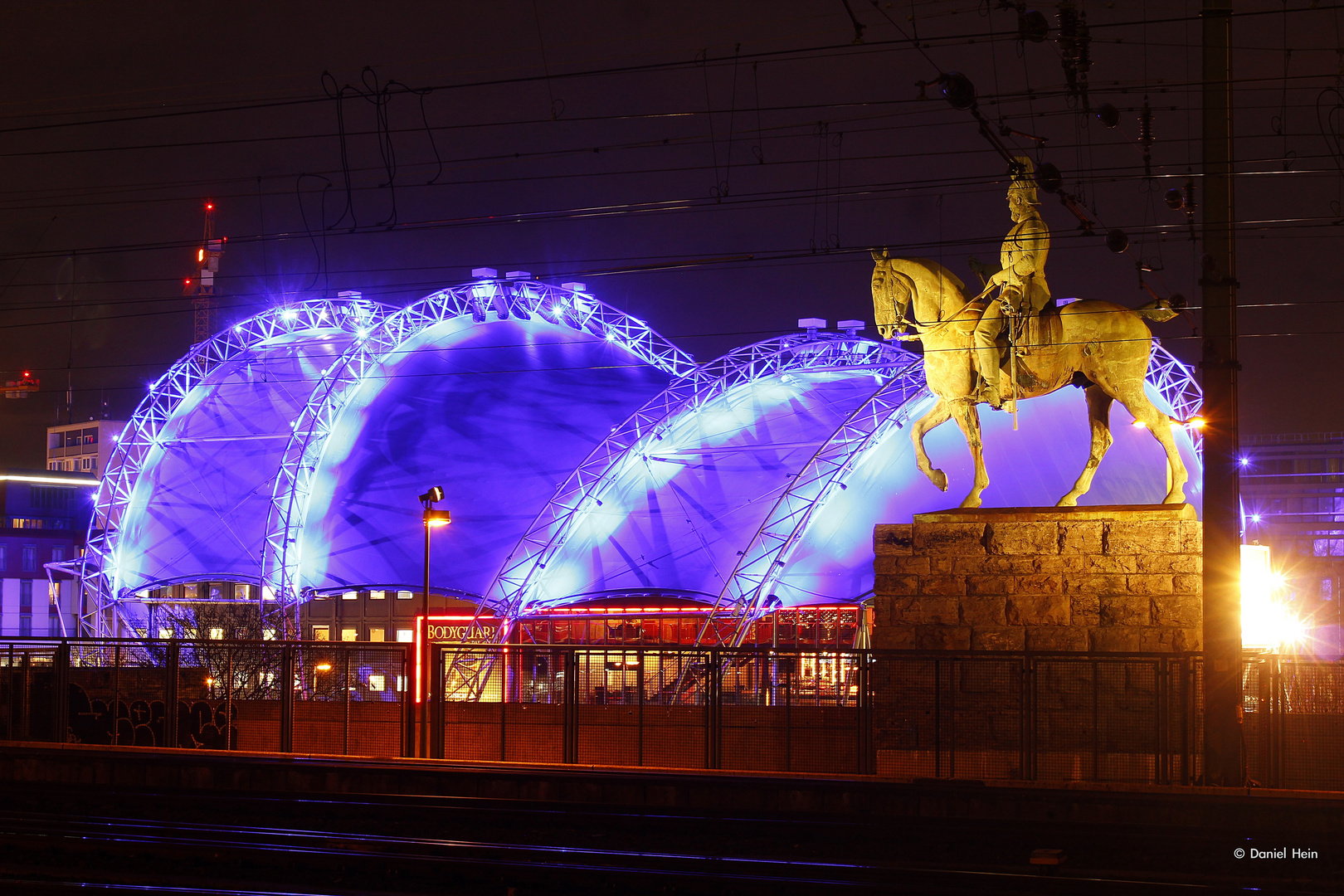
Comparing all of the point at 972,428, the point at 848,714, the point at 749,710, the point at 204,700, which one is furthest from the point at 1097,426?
the point at 204,700

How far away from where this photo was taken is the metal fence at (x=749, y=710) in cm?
2056

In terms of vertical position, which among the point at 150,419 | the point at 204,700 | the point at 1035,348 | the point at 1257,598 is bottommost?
the point at 204,700

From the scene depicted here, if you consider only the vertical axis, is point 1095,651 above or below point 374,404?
below

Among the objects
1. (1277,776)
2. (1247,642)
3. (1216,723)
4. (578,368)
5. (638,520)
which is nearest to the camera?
(1216,723)

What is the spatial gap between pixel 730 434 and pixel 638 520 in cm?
567

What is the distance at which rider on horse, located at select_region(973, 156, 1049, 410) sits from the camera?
902 inches

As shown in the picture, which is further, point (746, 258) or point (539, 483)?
point (539, 483)

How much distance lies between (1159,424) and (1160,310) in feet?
7.12

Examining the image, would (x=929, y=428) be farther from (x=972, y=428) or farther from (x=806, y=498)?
(x=806, y=498)

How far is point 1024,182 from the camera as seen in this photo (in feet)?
74.4

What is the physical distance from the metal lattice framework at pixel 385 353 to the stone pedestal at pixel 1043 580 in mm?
33369

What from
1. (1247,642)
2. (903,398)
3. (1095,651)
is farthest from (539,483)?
(1095,651)

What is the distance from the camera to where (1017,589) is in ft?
75.2

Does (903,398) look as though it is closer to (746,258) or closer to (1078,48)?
(746,258)
